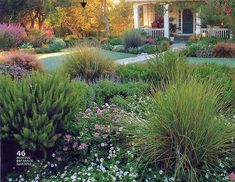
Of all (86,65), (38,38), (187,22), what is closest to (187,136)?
(86,65)

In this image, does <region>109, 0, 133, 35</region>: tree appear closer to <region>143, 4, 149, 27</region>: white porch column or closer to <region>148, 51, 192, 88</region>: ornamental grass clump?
<region>143, 4, 149, 27</region>: white porch column

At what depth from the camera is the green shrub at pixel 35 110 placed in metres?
4.35

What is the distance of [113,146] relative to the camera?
4484mm

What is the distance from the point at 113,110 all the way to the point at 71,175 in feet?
4.49

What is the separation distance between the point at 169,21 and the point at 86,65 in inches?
694

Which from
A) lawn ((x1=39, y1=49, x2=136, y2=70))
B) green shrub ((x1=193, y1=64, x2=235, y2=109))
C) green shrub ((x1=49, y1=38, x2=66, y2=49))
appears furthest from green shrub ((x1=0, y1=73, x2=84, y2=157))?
green shrub ((x1=49, y1=38, x2=66, y2=49))

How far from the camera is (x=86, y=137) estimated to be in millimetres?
4484

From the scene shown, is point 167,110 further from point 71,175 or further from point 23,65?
point 23,65

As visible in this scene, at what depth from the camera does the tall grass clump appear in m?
3.98

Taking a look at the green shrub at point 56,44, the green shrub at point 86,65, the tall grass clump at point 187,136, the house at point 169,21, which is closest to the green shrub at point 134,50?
the green shrub at point 56,44

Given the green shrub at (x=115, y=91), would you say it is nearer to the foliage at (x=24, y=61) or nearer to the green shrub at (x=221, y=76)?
the green shrub at (x=221, y=76)

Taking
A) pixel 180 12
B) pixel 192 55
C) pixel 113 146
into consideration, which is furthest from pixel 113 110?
pixel 180 12

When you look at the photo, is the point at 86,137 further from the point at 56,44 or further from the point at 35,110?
the point at 56,44

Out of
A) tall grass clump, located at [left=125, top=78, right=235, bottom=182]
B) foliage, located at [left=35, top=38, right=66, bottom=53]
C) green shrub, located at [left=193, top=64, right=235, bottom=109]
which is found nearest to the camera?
tall grass clump, located at [left=125, top=78, right=235, bottom=182]
